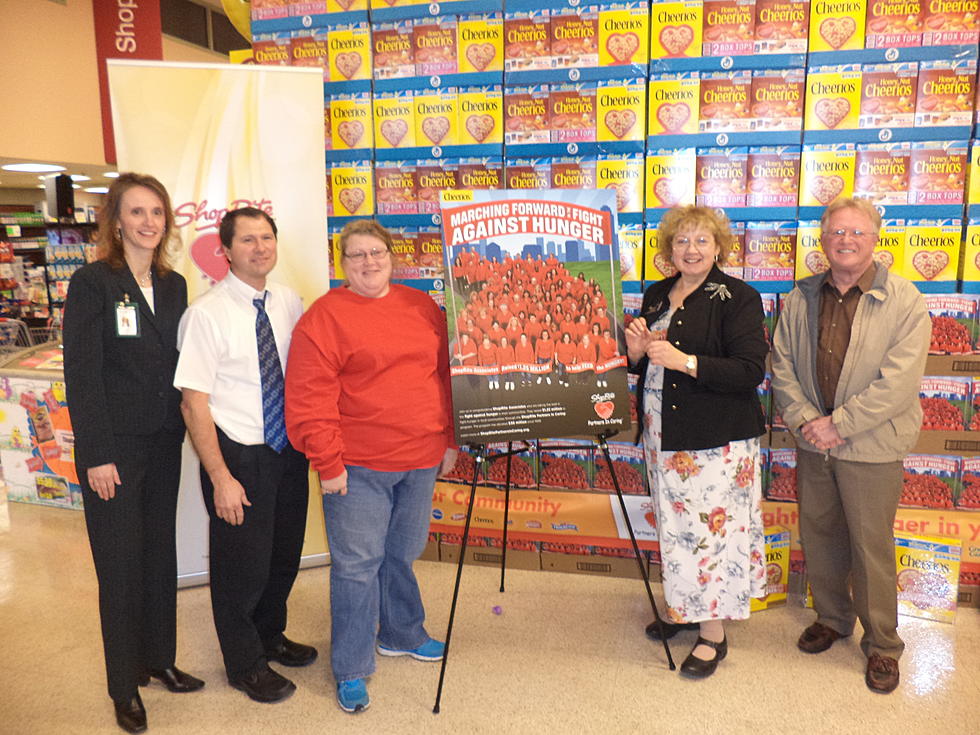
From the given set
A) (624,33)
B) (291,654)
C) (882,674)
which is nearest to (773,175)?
(624,33)

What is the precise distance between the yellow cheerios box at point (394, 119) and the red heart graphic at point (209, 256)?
0.96 m

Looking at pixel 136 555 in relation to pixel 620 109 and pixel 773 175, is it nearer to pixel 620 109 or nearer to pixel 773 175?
pixel 620 109

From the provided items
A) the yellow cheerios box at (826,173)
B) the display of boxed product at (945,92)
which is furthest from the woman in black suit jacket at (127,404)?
the display of boxed product at (945,92)

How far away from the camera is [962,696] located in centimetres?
246

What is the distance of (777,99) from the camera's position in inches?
121

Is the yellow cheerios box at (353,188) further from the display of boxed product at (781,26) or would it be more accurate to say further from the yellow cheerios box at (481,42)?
the display of boxed product at (781,26)

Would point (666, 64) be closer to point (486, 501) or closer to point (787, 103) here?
point (787, 103)

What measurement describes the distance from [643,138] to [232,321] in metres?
2.00

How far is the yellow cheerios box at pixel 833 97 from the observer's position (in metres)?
3.01

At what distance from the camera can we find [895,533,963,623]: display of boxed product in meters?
2.94

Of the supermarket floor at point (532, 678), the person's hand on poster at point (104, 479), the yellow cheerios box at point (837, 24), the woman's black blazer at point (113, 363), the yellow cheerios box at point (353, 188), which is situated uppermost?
the yellow cheerios box at point (837, 24)

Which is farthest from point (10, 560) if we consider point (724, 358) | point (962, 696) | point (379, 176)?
point (962, 696)

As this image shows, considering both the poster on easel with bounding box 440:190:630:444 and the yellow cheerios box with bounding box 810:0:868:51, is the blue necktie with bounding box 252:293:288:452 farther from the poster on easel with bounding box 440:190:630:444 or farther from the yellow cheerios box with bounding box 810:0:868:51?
the yellow cheerios box with bounding box 810:0:868:51

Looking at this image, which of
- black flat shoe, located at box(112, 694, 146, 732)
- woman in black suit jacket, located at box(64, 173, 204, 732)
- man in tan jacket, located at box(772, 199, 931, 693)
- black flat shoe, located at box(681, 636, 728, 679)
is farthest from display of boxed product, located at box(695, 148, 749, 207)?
black flat shoe, located at box(112, 694, 146, 732)
